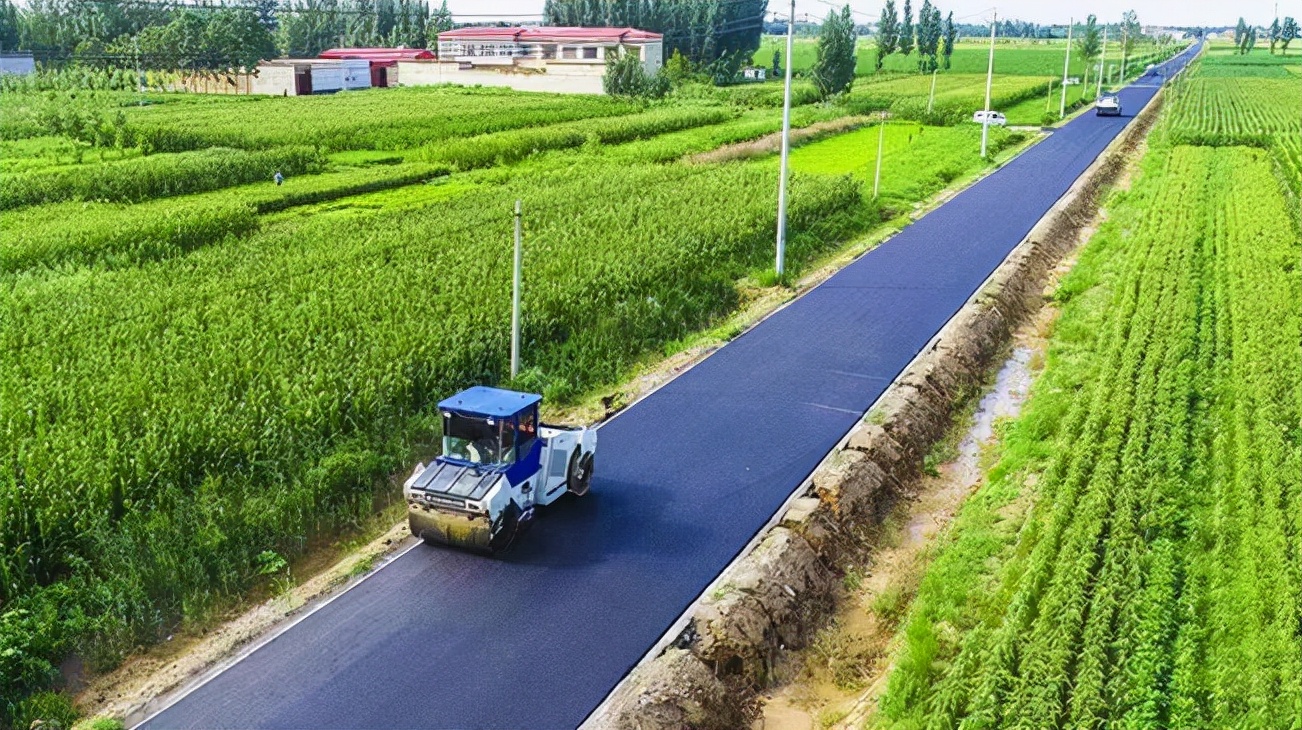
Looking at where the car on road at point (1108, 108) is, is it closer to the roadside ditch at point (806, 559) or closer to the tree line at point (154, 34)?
the tree line at point (154, 34)

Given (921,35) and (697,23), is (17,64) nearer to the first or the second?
(697,23)

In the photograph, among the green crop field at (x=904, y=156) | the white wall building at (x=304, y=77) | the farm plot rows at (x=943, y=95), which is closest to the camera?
the green crop field at (x=904, y=156)

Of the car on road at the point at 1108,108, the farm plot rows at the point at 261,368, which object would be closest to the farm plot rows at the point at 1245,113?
the car on road at the point at 1108,108

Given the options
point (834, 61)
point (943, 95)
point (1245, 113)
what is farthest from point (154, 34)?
point (1245, 113)

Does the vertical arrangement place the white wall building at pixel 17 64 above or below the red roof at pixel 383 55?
below

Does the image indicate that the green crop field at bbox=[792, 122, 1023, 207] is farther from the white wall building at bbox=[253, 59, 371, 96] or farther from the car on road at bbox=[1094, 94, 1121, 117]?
the white wall building at bbox=[253, 59, 371, 96]
